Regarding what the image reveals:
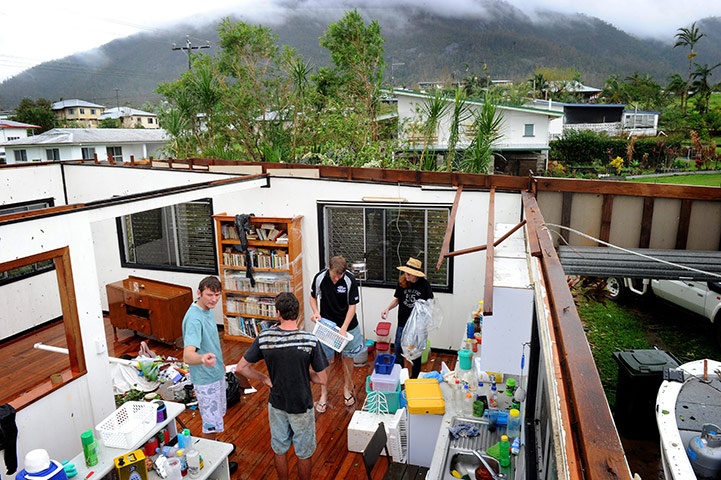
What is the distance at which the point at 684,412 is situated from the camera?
418cm

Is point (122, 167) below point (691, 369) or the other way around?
the other way around

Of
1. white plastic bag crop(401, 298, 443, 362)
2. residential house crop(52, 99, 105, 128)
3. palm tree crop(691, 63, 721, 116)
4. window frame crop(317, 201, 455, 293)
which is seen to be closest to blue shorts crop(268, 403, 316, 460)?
white plastic bag crop(401, 298, 443, 362)

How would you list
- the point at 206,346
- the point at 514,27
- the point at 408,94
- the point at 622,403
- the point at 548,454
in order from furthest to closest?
the point at 514,27
the point at 408,94
the point at 622,403
the point at 206,346
the point at 548,454

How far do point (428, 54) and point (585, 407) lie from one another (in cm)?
12811

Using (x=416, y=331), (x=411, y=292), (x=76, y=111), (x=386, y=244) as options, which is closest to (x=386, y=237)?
(x=386, y=244)

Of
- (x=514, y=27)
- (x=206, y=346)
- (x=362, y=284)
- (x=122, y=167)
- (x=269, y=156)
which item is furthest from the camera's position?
(x=514, y=27)

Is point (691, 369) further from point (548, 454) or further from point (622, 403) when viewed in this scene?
point (548, 454)

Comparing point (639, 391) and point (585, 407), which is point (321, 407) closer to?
point (639, 391)

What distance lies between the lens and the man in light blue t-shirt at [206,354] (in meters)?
4.00

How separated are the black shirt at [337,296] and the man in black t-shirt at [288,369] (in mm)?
1551

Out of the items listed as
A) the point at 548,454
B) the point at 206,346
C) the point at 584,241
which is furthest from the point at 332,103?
the point at 548,454

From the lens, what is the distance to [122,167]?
7898mm

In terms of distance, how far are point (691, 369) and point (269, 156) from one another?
25.1ft

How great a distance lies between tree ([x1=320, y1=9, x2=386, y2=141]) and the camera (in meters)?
15.3
